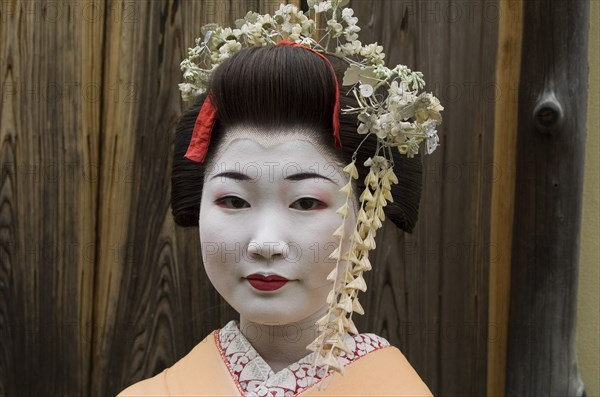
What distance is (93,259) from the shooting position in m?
2.87

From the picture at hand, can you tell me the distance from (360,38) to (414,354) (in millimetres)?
1022

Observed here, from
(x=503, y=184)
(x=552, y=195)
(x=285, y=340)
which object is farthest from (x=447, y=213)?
(x=285, y=340)

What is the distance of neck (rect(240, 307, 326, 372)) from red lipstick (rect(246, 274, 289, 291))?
181 millimetres

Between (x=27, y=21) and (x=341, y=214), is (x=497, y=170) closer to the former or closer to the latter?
(x=341, y=214)

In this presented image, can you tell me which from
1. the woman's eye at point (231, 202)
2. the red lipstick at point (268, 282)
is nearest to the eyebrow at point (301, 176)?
the woman's eye at point (231, 202)

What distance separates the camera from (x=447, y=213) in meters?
2.82

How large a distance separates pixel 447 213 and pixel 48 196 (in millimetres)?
1273

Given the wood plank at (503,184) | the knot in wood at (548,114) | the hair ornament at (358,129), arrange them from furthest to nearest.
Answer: the wood plank at (503,184), the knot in wood at (548,114), the hair ornament at (358,129)

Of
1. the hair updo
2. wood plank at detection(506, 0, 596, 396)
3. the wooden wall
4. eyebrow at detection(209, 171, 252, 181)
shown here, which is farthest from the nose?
wood plank at detection(506, 0, 596, 396)

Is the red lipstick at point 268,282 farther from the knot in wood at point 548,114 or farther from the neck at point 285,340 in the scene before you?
the knot in wood at point 548,114

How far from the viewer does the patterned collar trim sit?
7.00ft

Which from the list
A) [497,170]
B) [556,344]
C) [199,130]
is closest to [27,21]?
[199,130]

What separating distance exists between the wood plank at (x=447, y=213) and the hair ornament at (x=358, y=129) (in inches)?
21.6

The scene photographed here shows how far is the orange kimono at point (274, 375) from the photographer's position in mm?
2129
